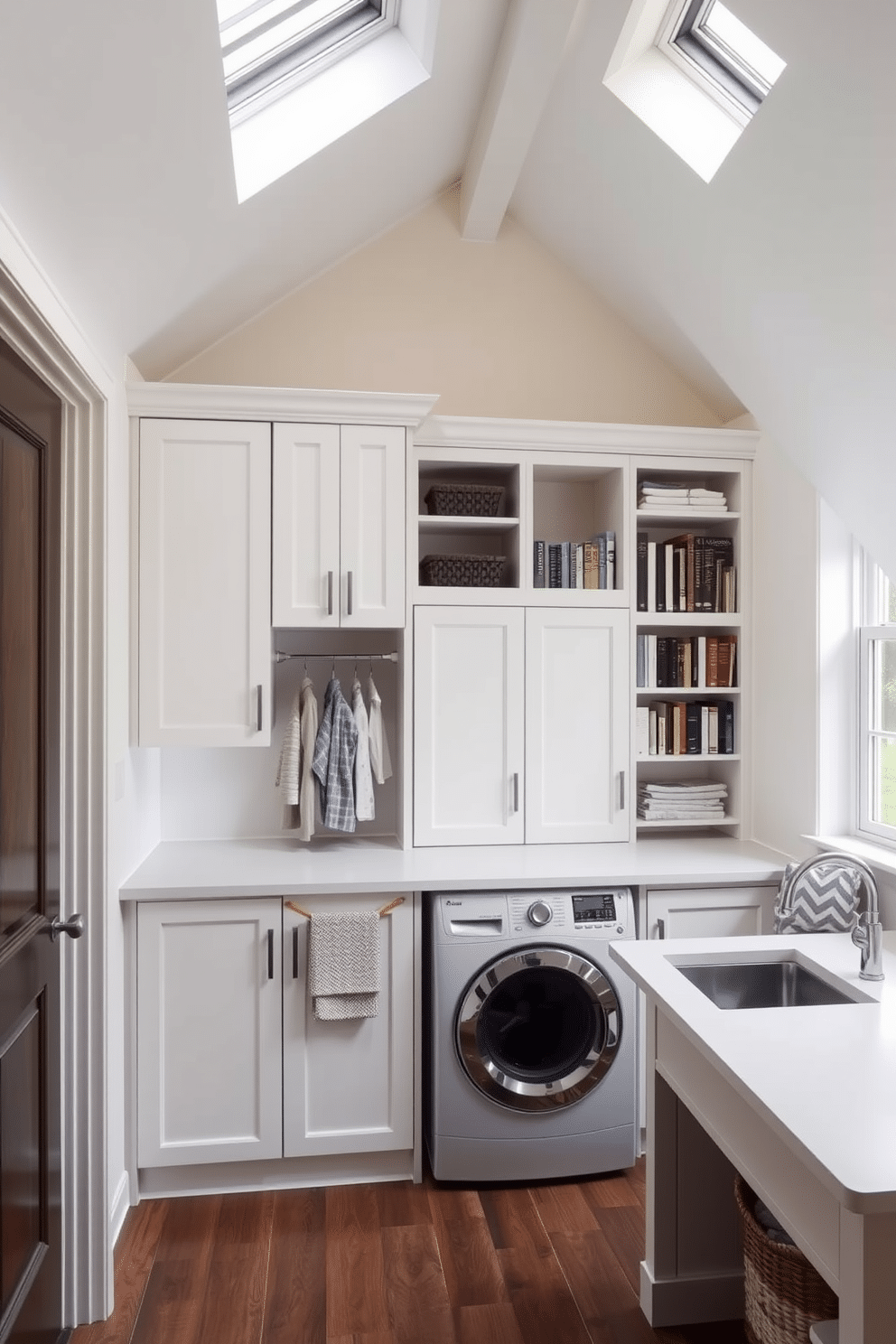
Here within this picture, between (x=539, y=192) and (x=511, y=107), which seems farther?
(x=539, y=192)

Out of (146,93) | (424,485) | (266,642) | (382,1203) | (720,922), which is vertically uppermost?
Answer: (146,93)

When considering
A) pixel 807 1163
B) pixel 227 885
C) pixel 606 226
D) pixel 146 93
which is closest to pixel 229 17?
pixel 146 93

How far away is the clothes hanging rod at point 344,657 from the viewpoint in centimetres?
302

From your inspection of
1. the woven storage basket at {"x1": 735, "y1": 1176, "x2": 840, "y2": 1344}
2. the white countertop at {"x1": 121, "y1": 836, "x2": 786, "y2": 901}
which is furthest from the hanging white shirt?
the woven storage basket at {"x1": 735, "y1": 1176, "x2": 840, "y2": 1344}

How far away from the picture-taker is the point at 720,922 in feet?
9.23

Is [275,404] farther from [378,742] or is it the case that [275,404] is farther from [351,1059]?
[351,1059]

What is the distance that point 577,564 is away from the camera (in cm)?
310

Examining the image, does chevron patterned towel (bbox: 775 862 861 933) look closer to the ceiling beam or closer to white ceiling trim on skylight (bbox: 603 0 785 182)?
white ceiling trim on skylight (bbox: 603 0 785 182)

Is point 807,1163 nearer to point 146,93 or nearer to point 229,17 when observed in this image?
point 146,93

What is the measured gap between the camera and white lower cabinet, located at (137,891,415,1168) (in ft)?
8.32

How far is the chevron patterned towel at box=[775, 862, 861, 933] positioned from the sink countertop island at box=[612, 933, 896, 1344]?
5.1 inches

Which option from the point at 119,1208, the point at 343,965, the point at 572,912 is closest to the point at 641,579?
the point at 572,912

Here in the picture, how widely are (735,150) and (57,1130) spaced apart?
105 inches

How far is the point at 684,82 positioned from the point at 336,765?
2124 mm
